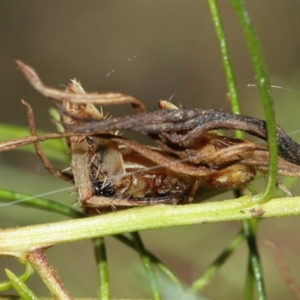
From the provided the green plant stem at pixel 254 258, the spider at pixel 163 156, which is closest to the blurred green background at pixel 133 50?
the green plant stem at pixel 254 258

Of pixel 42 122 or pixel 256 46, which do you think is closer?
pixel 256 46

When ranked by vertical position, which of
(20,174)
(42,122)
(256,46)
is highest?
(42,122)

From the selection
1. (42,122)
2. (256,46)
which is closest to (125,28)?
(42,122)

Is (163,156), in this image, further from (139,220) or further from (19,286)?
(19,286)

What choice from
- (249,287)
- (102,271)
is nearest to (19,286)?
(102,271)

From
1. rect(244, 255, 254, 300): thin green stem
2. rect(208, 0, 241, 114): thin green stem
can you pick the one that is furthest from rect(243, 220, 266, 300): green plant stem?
rect(208, 0, 241, 114): thin green stem

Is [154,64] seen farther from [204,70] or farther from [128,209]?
[128,209]
